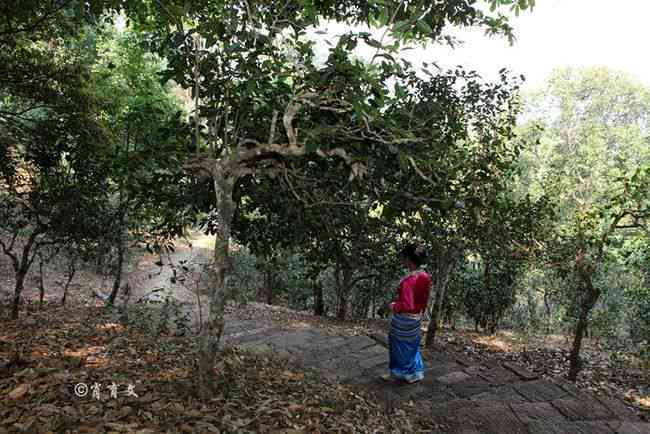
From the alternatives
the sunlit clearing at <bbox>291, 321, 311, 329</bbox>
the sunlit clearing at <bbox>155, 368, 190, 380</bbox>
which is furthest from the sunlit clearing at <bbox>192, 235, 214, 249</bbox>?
the sunlit clearing at <bbox>155, 368, 190, 380</bbox>

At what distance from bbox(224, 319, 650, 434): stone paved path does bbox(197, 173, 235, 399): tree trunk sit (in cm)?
251

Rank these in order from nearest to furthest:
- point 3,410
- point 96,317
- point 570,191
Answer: point 3,410 → point 96,317 → point 570,191

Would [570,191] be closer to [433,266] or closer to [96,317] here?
[433,266]

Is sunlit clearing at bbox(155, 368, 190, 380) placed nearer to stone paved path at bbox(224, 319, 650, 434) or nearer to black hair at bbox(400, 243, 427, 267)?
stone paved path at bbox(224, 319, 650, 434)

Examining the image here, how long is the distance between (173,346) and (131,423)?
2583mm

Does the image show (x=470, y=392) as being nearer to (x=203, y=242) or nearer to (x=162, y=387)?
(x=162, y=387)

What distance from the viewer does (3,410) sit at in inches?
127

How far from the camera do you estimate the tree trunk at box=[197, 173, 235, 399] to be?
3.86 meters

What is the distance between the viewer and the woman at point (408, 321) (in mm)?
5816

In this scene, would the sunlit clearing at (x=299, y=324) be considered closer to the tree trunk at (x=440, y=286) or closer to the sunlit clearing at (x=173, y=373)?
the tree trunk at (x=440, y=286)

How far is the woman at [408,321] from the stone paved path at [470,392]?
0.70ft

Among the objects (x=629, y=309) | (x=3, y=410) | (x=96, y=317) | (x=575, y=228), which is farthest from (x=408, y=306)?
(x=629, y=309)

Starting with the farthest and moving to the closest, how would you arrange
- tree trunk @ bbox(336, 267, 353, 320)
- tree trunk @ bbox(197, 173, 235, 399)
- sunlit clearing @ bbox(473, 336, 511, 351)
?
tree trunk @ bbox(336, 267, 353, 320) < sunlit clearing @ bbox(473, 336, 511, 351) < tree trunk @ bbox(197, 173, 235, 399)

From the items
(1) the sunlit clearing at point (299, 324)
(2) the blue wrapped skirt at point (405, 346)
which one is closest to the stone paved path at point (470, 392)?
(2) the blue wrapped skirt at point (405, 346)
